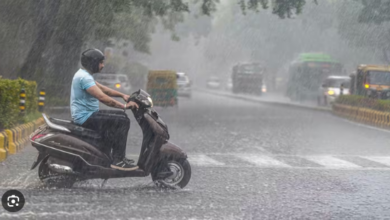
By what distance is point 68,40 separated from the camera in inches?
1103

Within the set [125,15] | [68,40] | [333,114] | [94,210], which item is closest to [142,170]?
[94,210]

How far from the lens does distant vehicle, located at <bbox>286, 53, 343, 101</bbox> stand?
47.6 metres

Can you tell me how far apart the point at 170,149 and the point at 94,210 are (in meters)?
1.57

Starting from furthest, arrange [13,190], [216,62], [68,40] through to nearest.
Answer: [216,62] < [68,40] < [13,190]

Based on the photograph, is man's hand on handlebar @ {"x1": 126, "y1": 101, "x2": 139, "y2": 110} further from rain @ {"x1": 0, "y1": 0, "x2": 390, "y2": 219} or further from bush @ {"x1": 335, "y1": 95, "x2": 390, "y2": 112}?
bush @ {"x1": 335, "y1": 95, "x2": 390, "y2": 112}

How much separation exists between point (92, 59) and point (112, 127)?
882 mm

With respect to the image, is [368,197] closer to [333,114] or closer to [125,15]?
[333,114]

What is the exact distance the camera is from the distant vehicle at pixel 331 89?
3616 cm

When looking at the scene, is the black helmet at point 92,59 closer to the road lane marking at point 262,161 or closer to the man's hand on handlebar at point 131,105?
the man's hand on handlebar at point 131,105

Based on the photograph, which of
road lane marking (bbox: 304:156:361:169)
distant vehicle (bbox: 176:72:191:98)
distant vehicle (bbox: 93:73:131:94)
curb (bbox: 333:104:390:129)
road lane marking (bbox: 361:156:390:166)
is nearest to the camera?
road lane marking (bbox: 304:156:361:169)

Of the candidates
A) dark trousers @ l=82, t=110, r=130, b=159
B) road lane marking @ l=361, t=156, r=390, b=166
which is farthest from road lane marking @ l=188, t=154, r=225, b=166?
dark trousers @ l=82, t=110, r=130, b=159

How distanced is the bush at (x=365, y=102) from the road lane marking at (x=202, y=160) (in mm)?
11778

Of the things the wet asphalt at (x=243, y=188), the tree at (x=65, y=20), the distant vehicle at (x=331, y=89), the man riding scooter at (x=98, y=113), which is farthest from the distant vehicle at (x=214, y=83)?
the man riding scooter at (x=98, y=113)

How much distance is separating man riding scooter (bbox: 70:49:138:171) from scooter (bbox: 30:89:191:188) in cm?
9
